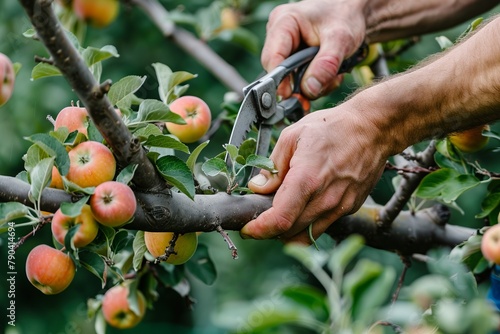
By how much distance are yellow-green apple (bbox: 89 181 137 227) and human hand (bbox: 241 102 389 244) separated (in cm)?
26

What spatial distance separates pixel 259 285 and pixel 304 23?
8.16ft

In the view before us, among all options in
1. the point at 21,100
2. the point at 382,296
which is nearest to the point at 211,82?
the point at 21,100

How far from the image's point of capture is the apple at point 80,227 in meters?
1.02

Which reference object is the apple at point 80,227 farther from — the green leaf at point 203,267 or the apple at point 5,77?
the green leaf at point 203,267

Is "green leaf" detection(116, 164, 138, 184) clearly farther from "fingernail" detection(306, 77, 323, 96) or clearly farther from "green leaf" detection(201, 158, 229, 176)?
"fingernail" detection(306, 77, 323, 96)

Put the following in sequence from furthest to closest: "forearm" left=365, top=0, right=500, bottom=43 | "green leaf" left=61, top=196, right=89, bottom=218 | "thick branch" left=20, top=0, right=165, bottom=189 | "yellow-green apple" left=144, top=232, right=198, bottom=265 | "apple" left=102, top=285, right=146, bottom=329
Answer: "forearm" left=365, top=0, right=500, bottom=43 → "apple" left=102, top=285, right=146, bottom=329 → "yellow-green apple" left=144, top=232, right=198, bottom=265 → "green leaf" left=61, top=196, right=89, bottom=218 → "thick branch" left=20, top=0, right=165, bottom=189

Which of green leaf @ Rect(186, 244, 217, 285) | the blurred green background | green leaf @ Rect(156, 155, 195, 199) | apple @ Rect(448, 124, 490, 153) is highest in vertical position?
green leaf @ Rect(156, 155, 195, 199)

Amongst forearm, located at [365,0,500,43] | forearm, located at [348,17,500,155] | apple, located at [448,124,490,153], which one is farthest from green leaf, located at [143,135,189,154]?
forearm, located at [365,0,500,43]

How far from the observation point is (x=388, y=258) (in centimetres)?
392

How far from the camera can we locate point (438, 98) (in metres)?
1.29

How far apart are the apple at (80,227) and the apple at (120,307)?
1.69 feet

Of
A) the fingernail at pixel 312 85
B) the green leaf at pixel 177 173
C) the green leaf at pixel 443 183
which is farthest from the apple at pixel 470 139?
the green leaf at pixel 177 173

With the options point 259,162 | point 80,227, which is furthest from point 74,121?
point 259,162

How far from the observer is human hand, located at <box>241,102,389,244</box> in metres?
1.20
